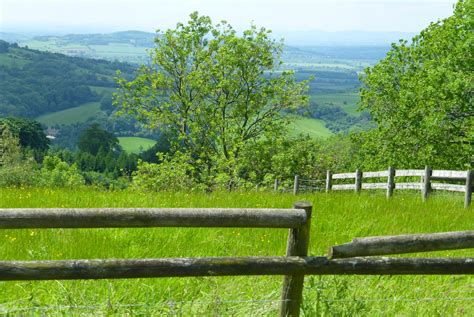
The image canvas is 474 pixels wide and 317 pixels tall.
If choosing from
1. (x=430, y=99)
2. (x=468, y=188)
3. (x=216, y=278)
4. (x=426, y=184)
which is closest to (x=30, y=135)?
(x=430, y=99)

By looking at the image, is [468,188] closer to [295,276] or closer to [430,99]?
[295,276]

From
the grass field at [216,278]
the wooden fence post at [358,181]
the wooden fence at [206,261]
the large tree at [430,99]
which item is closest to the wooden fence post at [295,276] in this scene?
the wooden fence at [206,261]

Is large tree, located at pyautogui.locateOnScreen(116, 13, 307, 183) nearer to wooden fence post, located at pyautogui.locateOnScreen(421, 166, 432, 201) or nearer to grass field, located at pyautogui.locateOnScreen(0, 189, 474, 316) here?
wooden fence post, located at pyautogui.locateOnScreen(421, 166, 432, 201)

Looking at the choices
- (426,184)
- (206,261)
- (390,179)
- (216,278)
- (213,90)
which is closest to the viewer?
(206,261)

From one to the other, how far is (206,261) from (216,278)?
186 centimetres

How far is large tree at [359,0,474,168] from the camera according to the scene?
31.5 m

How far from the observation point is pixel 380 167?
38.6 meters

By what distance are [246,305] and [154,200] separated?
6.45 metres

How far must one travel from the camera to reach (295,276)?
5254mm

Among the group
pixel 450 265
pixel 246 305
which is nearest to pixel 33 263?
pixel 246 305

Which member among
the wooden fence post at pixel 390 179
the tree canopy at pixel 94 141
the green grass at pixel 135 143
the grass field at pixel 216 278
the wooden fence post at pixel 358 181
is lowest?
the green grass at pixel 135 143

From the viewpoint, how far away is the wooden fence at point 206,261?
15.3 feet

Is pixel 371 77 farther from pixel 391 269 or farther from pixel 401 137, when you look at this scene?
pixel 391 269

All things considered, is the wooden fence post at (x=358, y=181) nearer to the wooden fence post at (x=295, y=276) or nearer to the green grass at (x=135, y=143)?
the wooden fence post at (x=295, y=276)
